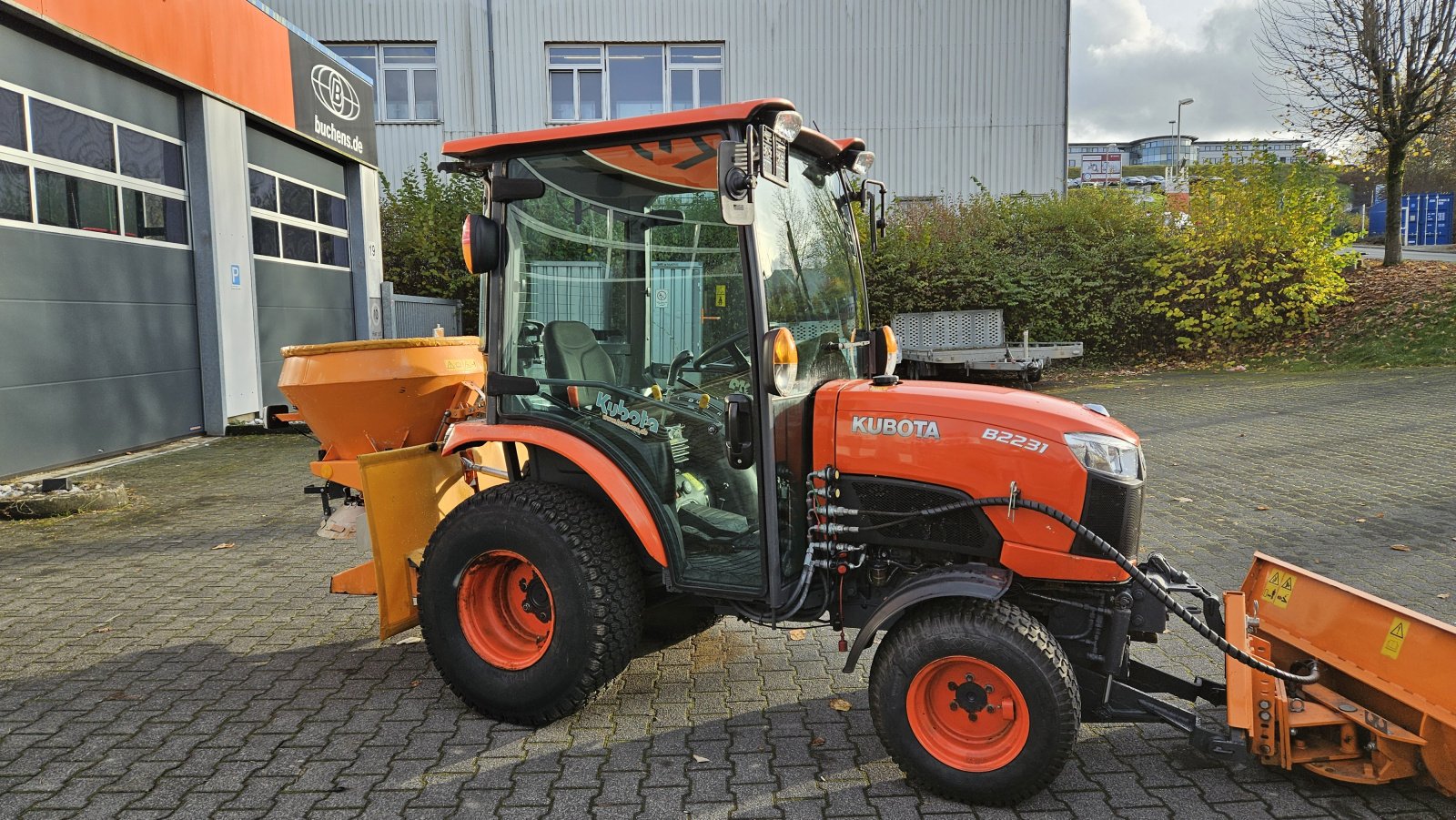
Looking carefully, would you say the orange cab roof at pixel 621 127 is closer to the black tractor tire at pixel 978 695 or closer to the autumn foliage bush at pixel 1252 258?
the black tractor tire at pixel 978 695

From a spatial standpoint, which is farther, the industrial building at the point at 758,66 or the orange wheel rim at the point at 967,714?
the industrial building at the point at 758,66

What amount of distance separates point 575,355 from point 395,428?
1.25 metres

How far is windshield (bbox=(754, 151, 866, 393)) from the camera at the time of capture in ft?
11.3

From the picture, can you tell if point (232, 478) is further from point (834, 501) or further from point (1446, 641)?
point (1446, 641)

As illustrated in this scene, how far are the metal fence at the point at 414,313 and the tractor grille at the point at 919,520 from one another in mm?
13121

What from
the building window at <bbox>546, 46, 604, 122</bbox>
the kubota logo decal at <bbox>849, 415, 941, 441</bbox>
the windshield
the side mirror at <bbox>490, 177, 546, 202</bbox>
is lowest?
the kubota logo decal at <bbox>849, 415, 941, 441</bbox>

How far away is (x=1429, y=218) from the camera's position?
35.2 meters

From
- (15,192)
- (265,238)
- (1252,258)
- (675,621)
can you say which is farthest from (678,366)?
(1252,258)

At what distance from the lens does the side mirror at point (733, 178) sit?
10.2 ft

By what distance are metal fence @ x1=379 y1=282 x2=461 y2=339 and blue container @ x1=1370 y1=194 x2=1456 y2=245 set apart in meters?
35.7

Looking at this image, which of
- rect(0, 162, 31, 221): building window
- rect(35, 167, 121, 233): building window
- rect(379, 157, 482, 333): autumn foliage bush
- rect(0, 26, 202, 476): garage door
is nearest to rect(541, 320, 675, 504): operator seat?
rect(0, 26, 202, 476): garage door

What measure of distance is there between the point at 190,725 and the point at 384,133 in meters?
19.3

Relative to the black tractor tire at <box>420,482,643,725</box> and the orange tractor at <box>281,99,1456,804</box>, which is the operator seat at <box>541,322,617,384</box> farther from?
the black tractor tire at <box>420,482,643,725</box>

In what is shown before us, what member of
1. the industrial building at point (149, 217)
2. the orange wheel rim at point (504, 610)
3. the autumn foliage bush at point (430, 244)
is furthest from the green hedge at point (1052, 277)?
the orange wheel rim at point (504, 610)
